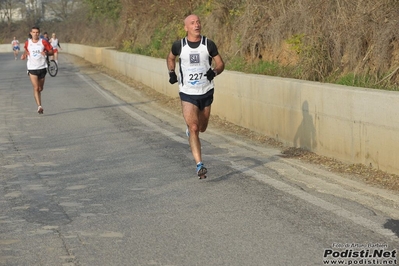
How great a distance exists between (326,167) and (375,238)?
3.83m

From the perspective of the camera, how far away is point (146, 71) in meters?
26.9

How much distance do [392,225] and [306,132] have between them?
4.70m

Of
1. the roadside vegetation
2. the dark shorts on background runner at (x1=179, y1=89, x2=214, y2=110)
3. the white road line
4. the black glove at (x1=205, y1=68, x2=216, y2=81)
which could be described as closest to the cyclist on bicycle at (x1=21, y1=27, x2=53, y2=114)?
the roadside vegetation

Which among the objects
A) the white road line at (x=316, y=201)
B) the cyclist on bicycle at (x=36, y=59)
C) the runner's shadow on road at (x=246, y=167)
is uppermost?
the cyclist on bicycle at (x=36, y=59)

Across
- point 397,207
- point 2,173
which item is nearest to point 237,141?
point 2,173

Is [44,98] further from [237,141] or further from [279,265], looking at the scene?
[279,265]

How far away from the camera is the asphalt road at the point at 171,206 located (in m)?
6.68

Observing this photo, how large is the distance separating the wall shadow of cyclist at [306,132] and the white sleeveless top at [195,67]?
2.10 metres

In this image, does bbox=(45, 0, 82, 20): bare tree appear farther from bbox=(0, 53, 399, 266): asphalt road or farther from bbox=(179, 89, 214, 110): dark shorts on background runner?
bbox=(179, 89, 214, 110): dark shorts on background runner

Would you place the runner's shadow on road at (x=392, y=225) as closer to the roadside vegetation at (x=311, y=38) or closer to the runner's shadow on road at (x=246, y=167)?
the runner's shadow on road at (x=246, y=167)

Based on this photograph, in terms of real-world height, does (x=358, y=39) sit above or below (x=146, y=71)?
above

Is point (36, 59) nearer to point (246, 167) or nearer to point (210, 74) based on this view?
point (246, 167)

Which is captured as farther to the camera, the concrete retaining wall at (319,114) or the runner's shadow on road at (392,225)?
the concrete retaining wall at (319,114)

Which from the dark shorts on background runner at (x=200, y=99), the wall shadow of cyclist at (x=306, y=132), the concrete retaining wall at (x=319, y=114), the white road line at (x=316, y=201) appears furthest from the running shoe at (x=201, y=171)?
the wall shadow of cyclist at (x=306, y=132)
